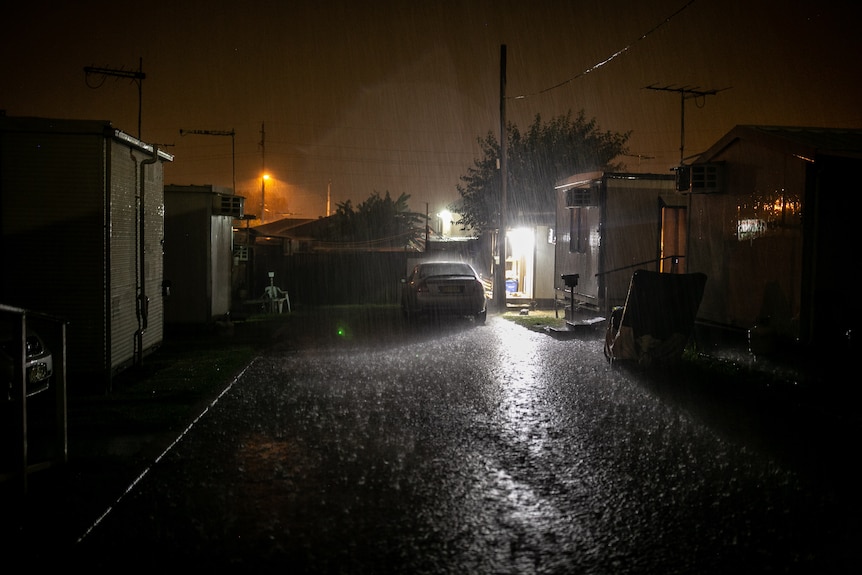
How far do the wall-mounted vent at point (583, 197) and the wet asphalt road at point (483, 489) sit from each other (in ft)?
29.0

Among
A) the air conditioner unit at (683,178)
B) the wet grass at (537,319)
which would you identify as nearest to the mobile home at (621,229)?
the wet grass at (537,319)

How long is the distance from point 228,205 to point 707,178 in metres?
9.91

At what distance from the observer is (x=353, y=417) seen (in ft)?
25.0

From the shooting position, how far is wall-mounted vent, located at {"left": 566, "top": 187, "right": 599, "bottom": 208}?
17.3 meters

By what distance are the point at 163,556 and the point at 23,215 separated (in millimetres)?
5945

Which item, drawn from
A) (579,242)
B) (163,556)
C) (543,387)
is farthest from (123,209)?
(579,242)

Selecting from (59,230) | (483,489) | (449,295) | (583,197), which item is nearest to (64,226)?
(59,230)

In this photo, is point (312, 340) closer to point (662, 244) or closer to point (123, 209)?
point (123, 209)

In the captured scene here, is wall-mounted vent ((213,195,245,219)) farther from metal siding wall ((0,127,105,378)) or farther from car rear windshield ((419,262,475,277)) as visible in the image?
metal siding wall ((0,127,105,378))

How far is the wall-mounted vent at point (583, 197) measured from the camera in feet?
56.9

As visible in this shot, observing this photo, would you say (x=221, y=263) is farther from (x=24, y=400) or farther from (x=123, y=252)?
(x=24, y=400)

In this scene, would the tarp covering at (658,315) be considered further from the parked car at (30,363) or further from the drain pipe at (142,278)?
the parked car at (30,363)

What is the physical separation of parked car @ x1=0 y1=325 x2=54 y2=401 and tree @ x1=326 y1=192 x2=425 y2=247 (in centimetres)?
3847

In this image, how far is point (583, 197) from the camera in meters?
17.5
